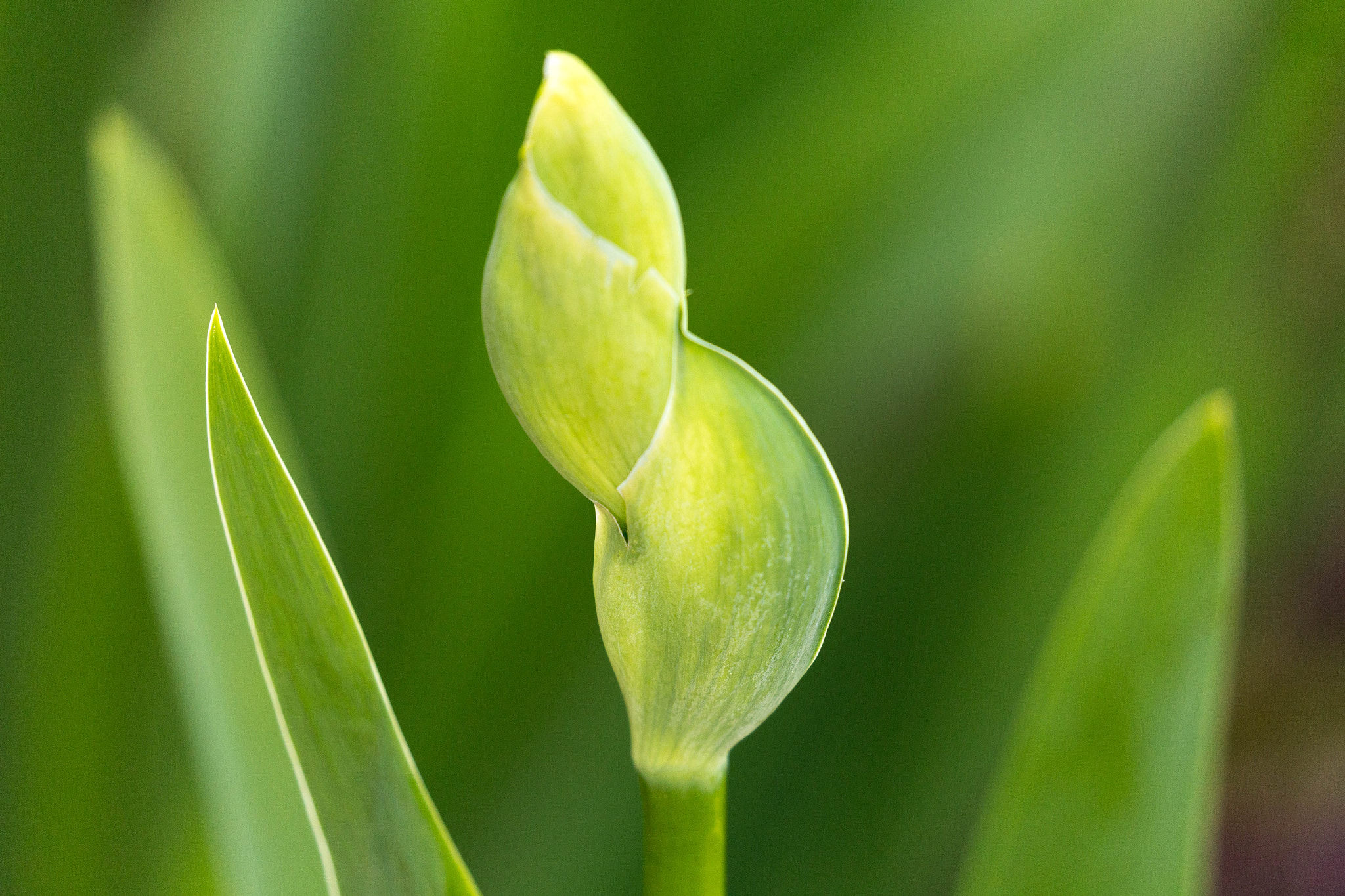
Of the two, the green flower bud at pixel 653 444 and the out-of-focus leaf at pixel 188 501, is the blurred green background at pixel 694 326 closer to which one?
the out-of-focus leaf at pixel 188 501

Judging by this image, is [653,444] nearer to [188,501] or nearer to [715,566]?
[715,566]

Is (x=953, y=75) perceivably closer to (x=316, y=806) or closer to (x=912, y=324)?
(x=912, y=324)

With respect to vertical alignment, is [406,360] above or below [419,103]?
below

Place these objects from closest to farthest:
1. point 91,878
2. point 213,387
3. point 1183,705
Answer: point 213,387 → point 1183,705 → point 91,878

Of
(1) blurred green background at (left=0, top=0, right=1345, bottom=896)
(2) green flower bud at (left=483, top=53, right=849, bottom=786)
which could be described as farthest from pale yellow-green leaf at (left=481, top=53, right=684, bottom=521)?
(1) blurred green background at (left=0, top=0, right=1345, bottom=896)

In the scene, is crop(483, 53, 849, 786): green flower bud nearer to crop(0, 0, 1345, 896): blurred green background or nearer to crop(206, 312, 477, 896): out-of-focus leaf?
crop(206, 312, 477, 896): out-of-focus leaf

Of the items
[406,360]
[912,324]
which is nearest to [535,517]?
[406,360]

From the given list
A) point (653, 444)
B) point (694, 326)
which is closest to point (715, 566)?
point (653, 444)

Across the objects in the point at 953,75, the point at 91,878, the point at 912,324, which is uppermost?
the point at 953,75

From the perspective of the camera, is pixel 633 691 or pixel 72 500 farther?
pixel 72 500
